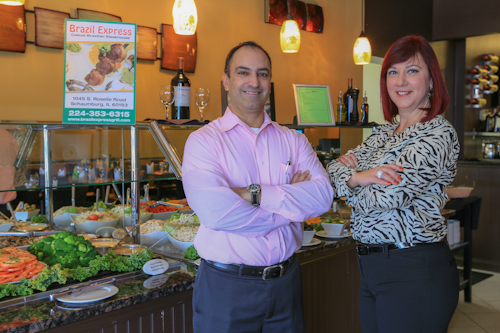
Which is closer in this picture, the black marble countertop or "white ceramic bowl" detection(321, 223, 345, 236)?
the black marble countertop

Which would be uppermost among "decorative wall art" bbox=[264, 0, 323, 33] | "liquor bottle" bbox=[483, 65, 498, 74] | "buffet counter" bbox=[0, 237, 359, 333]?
"decorative wall art" bbox=[264, 0, 323, 33]

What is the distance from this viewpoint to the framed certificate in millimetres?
3340

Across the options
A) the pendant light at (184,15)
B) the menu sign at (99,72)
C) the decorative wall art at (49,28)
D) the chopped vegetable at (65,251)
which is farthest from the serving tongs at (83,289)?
the decorative wall art at (49,28)

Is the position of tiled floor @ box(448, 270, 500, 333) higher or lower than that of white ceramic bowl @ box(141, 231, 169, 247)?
lower

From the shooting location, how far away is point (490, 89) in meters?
7.01

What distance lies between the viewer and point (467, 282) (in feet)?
14.9

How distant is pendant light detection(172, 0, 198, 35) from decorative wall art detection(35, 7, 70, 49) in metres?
0.94

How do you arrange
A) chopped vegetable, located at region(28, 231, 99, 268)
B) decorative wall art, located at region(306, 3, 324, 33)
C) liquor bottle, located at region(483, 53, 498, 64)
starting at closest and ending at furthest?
chopped vegetable, located at region(28, 231, 99, 268) → decorative wall art, located at region(306, 3, 324, 33) → liquor bottle, located at region(483, 53, 498, 64)

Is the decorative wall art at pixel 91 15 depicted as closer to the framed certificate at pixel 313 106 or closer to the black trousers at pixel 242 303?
the framed certificate at pixel 313 106

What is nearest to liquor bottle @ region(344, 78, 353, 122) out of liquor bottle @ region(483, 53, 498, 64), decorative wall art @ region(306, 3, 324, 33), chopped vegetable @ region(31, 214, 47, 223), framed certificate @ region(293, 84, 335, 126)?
framed certificate @ region(293, 84, 335, 126)

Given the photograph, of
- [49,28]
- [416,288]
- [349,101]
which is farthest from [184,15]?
[416,288]

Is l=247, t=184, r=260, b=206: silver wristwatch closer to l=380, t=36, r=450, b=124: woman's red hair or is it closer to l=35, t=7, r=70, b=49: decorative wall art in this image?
l=380, t=36, r=450, b=124: woman's red hair

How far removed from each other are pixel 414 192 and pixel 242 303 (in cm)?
75

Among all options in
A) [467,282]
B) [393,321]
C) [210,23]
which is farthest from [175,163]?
[467,282]
